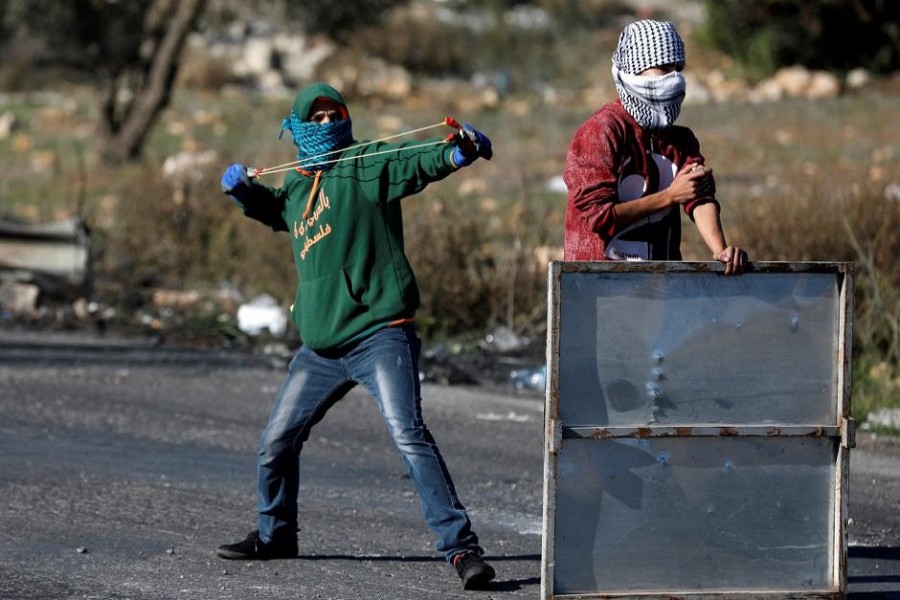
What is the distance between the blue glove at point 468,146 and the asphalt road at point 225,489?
156 cm

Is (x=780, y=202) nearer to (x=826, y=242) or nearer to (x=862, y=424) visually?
(x=826, y=242)

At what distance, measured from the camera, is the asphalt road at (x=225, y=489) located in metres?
5.99

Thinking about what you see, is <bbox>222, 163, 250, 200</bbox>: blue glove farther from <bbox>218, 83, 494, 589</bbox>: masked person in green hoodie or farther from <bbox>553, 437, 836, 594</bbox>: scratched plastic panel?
<bbox>553, 437, 836, 594</bbox>: scratched plastic panel

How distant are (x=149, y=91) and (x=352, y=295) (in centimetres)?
1988

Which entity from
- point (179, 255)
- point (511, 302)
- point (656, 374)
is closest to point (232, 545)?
point (656, 374)

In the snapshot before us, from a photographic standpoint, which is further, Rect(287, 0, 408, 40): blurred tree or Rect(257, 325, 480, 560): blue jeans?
Rect(287, 0, 408, 40): blurred tree

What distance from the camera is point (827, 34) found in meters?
33.6

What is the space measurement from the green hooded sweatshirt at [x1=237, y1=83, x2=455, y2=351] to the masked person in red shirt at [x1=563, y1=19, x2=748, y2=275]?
682 mm

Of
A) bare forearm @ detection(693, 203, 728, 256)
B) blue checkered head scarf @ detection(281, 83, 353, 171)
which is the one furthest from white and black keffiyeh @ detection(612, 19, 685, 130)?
blue checkered head scarf @ detection(281, 83, 353, 171)

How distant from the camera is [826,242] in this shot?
1180 cm

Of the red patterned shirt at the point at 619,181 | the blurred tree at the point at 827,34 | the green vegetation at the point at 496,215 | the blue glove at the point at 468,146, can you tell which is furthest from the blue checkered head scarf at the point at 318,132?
the blurred tree at the point at 827,34

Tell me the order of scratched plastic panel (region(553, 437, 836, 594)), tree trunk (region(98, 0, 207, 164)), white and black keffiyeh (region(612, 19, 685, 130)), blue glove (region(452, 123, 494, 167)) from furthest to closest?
tree trunk (region(98, 0, 207, 164)) < blue glove (region(452, 123, 494, 167)) < white and black keffiyeh (region(612, 19, 685, 130)) < scratched plastic panel (region(553, 437, 836, 594))

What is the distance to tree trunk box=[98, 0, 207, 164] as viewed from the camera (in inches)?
955

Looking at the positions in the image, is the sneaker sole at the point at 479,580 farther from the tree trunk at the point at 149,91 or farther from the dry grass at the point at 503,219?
the tree trunk at the point at 149,91
